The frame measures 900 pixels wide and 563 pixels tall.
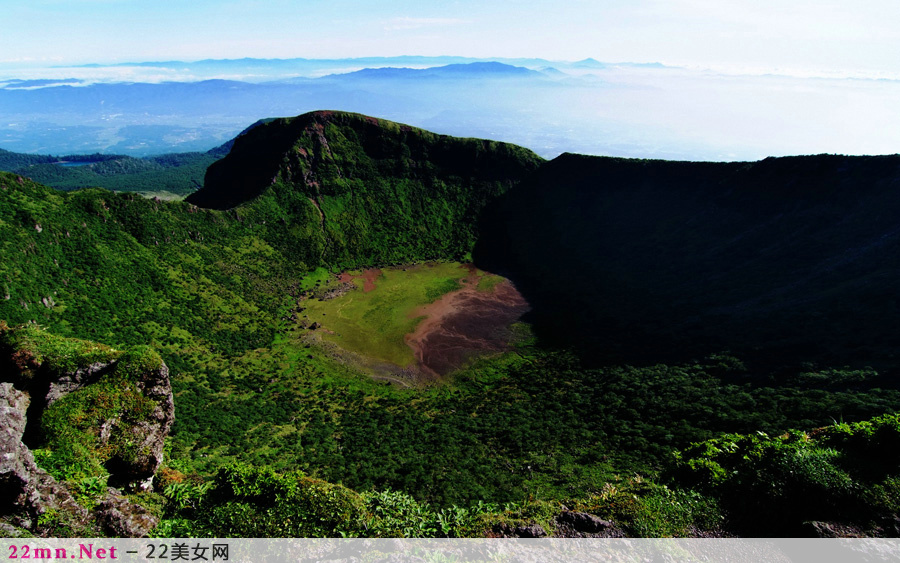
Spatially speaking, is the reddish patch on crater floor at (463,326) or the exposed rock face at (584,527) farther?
the reddish patch on crater floor at (463,326)

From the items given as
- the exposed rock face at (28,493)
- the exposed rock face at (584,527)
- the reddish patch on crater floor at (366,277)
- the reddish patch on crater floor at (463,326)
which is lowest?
the reddish patch on crater floor at (463,326)

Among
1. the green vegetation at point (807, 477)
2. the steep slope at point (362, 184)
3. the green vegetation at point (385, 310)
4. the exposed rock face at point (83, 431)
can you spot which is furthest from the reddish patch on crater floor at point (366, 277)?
the green vegetation at point (807, 477)

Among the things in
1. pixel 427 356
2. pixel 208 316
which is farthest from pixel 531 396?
pixel 208 316

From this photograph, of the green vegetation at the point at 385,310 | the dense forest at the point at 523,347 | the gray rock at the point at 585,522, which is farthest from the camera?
the green vegetation at the point at 385,310

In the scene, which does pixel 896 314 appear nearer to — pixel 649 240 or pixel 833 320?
pixel 833 320

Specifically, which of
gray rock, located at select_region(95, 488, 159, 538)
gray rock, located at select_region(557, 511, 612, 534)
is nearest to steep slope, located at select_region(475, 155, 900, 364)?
gray rock, located at select_region(557, 511, 612, 534)

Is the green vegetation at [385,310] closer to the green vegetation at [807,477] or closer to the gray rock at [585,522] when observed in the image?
the gray rock at [585,522]

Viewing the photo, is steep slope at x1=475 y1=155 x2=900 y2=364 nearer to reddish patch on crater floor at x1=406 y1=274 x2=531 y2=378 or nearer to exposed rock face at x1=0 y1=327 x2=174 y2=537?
reddish patch on crater floor at x1=406 y1=274 x2=531 y2=378

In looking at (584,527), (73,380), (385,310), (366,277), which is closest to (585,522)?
(584,527)
